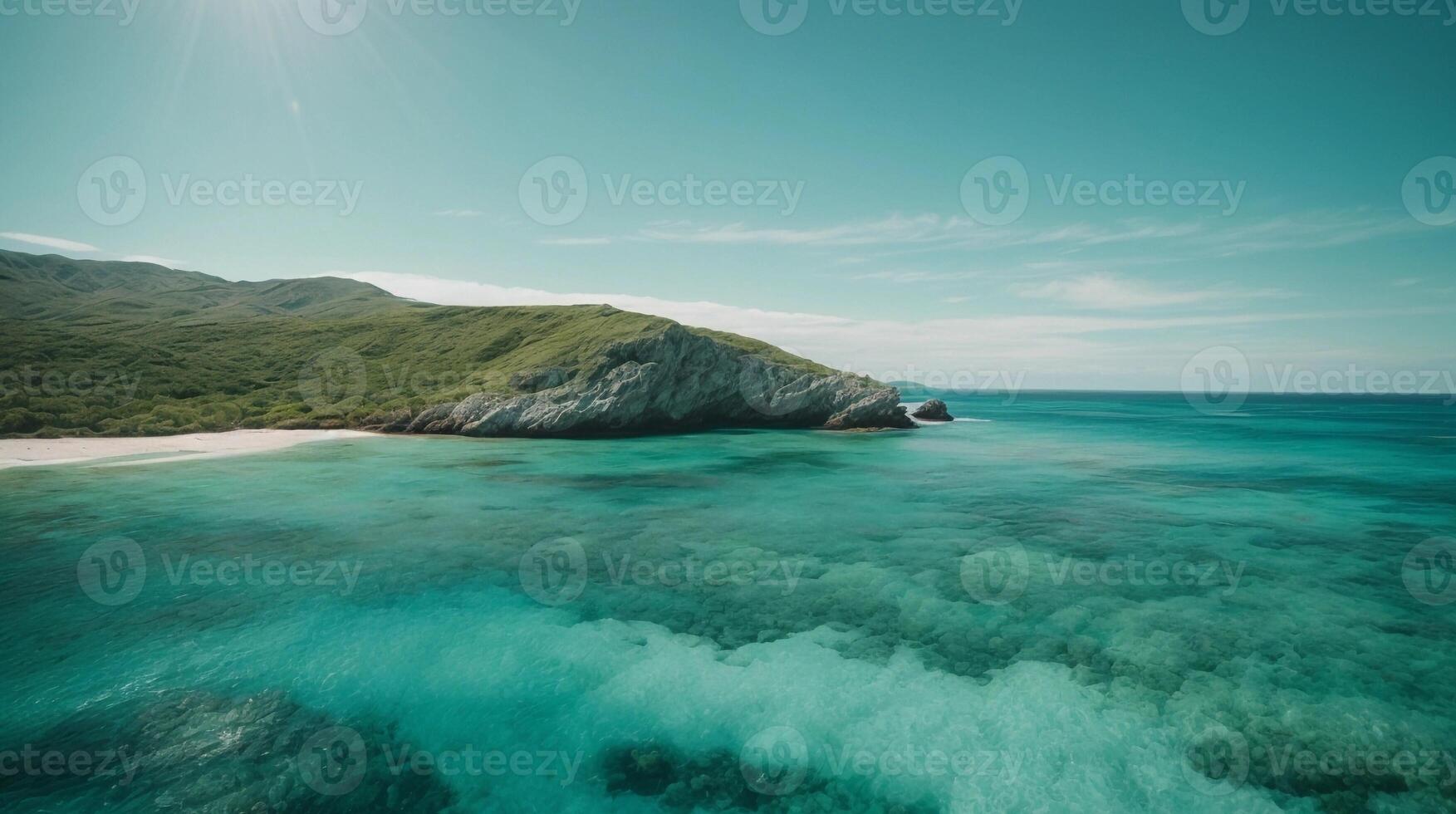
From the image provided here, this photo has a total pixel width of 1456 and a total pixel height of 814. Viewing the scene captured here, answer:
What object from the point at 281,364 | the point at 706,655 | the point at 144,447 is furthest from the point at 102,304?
the point at 706,655

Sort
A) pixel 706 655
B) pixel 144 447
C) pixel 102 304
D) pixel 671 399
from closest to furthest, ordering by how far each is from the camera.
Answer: pixel 706 655 → pixel 144 447 → pixel 671 399 → pixel 102 304

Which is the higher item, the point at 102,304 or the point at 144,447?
the point at 102,304

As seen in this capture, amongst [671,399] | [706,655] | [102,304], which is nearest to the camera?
[706,655]

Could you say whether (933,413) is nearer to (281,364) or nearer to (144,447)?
(144,447)

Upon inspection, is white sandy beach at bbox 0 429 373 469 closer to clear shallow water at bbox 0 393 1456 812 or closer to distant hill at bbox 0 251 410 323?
clear shallow water at bbox 0 393 1456 812

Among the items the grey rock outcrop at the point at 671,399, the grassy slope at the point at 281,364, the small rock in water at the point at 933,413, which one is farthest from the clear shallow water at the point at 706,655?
the small rock in water at the point at 933,413

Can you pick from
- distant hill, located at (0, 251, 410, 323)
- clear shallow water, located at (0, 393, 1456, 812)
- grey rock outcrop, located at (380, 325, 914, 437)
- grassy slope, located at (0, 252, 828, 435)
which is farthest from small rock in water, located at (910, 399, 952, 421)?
Result: distant hill, located at (0, 251, 410, 323)
